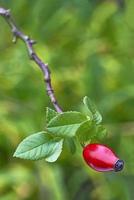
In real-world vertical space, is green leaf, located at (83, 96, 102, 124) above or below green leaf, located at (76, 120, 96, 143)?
above

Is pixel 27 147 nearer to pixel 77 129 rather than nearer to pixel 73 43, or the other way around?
pixel 77 129

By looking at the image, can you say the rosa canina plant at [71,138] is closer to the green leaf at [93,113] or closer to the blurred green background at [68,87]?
the green leaf at [93,113]

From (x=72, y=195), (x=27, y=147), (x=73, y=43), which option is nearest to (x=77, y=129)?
(x=27, y=147)

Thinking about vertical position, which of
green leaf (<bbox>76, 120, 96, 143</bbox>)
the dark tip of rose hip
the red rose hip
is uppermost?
green leaf (<bbox>76, 120, 96, 143</bbox>)

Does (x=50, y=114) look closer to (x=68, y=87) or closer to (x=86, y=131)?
(x=86, y=131)

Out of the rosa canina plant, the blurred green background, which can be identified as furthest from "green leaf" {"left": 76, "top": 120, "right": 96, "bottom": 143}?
the blurred green background

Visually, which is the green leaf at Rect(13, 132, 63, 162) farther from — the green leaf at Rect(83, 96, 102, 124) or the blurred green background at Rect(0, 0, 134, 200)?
the blurred green background at Rect(0, 0, 134, 200)

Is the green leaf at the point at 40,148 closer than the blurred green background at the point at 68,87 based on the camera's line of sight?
Yes

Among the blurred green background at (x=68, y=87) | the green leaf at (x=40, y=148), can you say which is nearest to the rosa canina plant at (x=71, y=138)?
the green leaf at (x=40, y=148)
